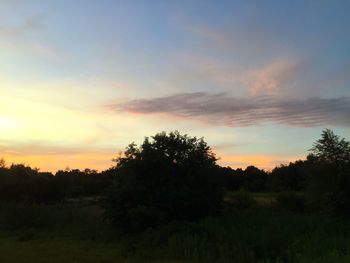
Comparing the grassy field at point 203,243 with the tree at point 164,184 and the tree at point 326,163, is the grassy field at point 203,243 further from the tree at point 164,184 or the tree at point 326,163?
the tree at point 326,163

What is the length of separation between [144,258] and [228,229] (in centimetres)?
433

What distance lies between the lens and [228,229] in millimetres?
22375

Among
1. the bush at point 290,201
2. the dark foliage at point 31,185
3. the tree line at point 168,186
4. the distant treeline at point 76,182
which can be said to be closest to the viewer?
the tree line at point 168,186

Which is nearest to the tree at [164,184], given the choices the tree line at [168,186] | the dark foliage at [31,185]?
the tree line at [168,186]

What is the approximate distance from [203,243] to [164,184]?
30.0ft

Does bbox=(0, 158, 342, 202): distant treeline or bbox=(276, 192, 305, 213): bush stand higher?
bbox=(0, 158, 342, 202): distant treeline

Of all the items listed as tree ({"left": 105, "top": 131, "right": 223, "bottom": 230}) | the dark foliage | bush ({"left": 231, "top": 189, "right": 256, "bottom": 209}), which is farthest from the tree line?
the dark foliage

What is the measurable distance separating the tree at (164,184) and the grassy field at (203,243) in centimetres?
146

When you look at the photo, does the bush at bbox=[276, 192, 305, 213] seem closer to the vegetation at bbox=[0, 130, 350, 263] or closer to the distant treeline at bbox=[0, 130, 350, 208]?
the distant treeline at bbox=[0, 130, 350, 208]

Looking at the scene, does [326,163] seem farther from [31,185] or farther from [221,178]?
[31,185]

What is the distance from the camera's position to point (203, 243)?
806 inches

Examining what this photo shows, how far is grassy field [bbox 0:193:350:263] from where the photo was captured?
17344mm

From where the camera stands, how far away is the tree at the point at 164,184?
1115 inches

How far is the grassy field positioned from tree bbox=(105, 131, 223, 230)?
1.46 meters
